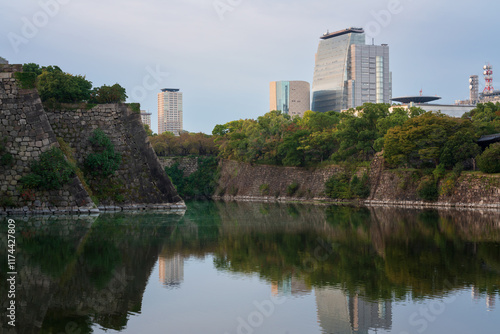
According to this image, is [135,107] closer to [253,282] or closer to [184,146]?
[253,282]

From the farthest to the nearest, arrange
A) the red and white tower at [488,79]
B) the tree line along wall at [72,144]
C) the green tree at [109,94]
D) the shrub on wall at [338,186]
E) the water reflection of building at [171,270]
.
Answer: the red and white tower at [488,79]
the shrub on wall at [338,186]
the green tree at [109,94]
the tree line along wall at [72,144]
the water reflection of building at [171,270]

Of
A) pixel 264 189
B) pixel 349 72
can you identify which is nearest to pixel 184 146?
pixel 264 189

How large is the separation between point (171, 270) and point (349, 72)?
16811 cm

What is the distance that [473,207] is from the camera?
44.2m

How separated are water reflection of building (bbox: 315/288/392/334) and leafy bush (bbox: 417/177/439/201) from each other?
38046 millimetres

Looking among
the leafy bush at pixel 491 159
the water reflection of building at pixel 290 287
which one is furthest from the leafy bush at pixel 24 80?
the leafy bush at pixel 491 159

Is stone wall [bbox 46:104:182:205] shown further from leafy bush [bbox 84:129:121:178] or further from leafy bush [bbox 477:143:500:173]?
leafy bush [bbox 477:143:500:173]

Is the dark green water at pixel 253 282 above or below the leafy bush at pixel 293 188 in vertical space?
below

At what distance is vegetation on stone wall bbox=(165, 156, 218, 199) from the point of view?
284 ft

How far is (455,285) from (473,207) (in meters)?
32.7

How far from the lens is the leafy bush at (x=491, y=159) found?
4381cm

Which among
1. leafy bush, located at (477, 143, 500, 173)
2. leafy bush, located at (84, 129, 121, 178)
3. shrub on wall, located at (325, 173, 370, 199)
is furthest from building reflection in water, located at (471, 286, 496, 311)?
shrub on wall, located at (325, 173, 370, 199)

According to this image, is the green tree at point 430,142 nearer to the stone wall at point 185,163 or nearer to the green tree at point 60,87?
the green tree at point 60,87

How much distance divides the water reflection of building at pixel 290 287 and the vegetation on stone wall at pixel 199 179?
7148 cm
